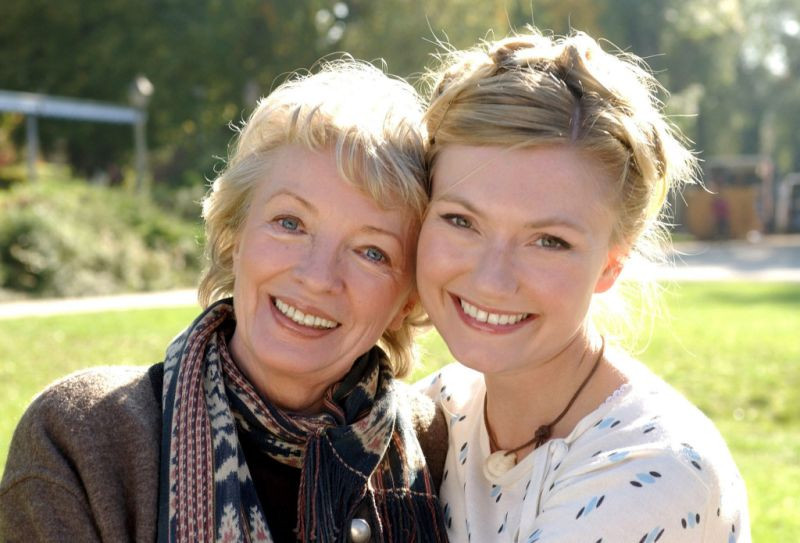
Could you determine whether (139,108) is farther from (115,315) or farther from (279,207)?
(279,207)

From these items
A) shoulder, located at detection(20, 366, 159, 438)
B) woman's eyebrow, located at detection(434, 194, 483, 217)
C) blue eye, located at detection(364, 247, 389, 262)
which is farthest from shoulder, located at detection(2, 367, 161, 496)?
woman's eyebrow, located at detection(434, 194, 483, 217)

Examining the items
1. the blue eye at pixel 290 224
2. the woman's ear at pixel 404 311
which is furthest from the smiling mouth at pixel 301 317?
the woman's ear at pixel 404 311

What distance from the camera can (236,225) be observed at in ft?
9.37

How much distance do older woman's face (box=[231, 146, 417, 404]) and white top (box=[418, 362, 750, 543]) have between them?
55cm

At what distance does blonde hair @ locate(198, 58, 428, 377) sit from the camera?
2.68 meters

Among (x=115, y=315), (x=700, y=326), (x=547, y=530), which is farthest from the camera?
(x=700, y=326)

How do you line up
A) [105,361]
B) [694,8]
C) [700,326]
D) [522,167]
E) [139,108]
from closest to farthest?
[522,167], [105,361], [700,326], [139,108], [694,8]

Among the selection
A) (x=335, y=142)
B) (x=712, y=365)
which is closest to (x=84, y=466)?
(x=335, y=142)

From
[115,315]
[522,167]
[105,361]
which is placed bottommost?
[115,315]

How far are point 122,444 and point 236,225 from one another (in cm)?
75

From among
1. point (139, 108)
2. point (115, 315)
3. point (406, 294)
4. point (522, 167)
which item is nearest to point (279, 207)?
point (406, 294)

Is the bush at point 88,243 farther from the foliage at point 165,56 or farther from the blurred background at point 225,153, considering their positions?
the foliage at point 165,56

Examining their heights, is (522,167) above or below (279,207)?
above

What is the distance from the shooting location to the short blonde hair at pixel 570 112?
100 inches
